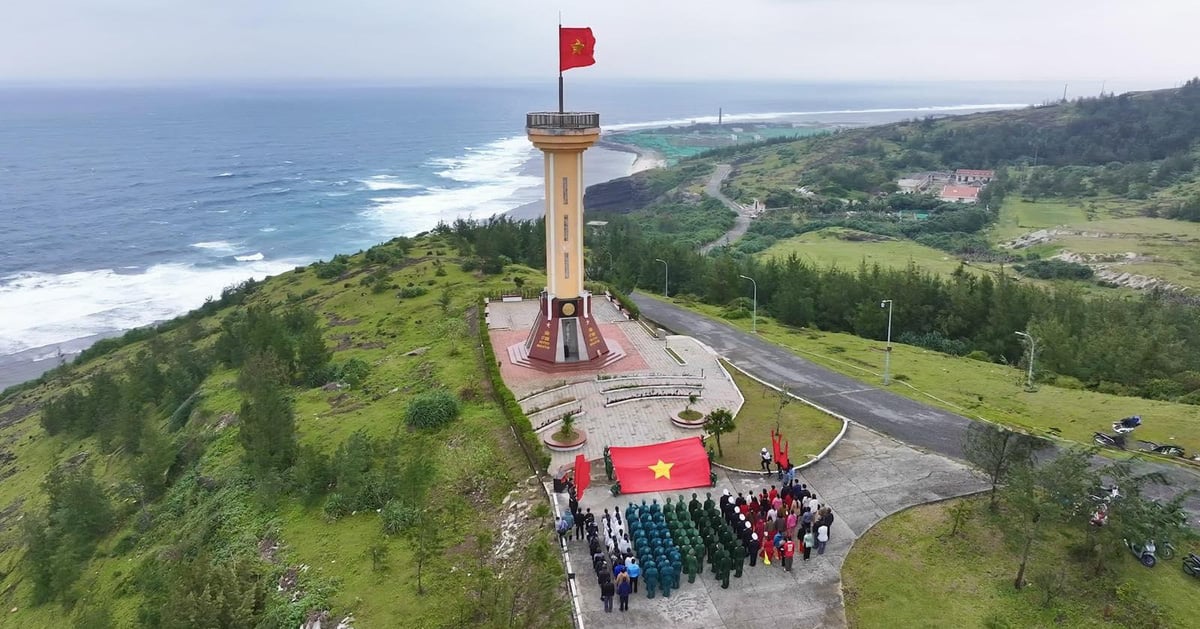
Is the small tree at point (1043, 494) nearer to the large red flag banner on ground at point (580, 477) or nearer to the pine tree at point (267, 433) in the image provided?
the large red flag banner on ground at point (580, 477)

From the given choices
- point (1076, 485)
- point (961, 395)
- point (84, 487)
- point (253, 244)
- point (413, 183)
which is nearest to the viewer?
point (1076, 485)

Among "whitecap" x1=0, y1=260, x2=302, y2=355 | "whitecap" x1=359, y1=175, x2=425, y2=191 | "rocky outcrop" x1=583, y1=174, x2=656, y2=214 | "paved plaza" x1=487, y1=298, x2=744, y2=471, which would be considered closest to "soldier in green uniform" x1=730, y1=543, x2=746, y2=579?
"paved plaza" x1=487, y1=298, x2=744, y2=471

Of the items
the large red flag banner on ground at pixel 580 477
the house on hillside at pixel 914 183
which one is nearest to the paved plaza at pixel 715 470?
the large red flag banner on ground at pixel 580 477

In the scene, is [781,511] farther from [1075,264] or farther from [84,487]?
[1075,264]

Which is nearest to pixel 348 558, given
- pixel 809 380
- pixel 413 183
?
pixel 809 380

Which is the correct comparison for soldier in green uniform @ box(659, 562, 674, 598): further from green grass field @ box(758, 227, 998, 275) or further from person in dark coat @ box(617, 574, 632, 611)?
green grass field @ box(758, 227, 998, 275)

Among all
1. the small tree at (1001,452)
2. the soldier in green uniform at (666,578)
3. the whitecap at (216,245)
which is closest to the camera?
the soldier in green uniform at (666,578)
